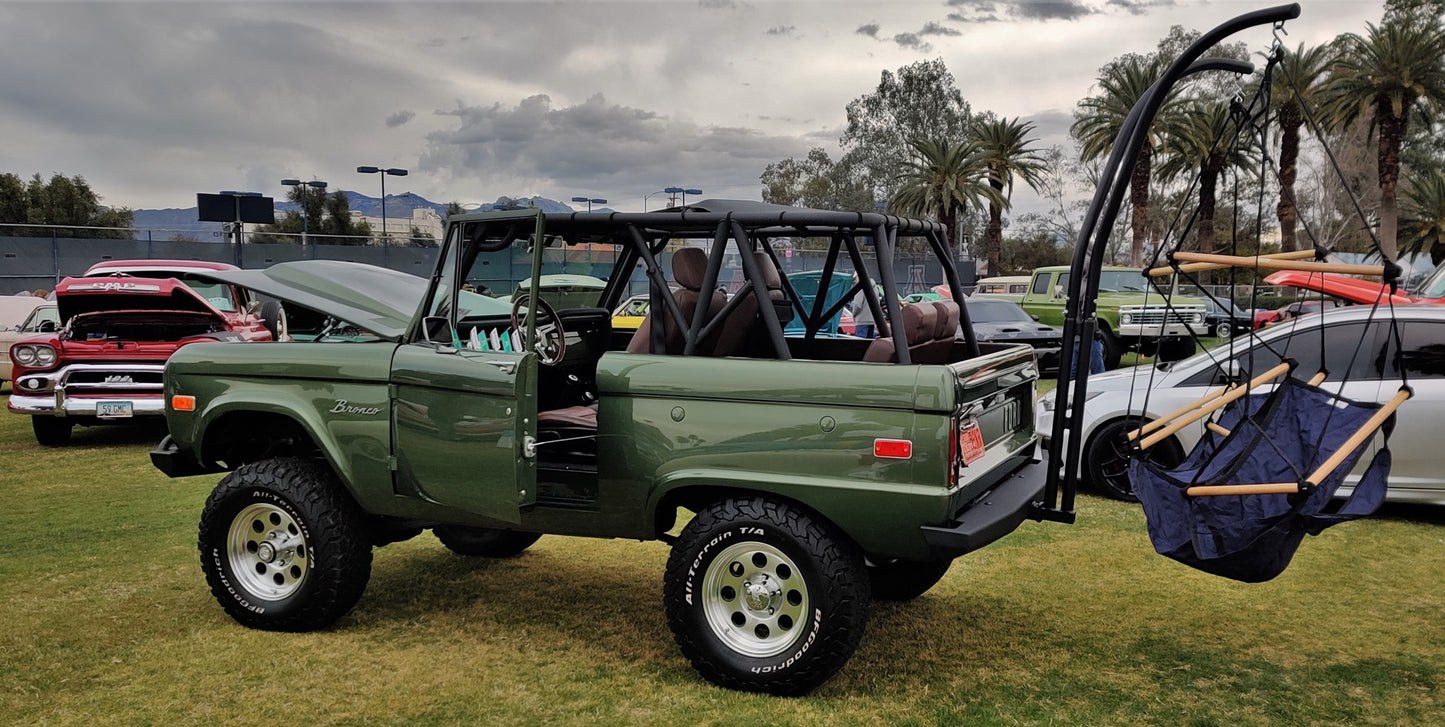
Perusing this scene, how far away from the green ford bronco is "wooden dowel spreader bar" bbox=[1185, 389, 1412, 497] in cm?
74

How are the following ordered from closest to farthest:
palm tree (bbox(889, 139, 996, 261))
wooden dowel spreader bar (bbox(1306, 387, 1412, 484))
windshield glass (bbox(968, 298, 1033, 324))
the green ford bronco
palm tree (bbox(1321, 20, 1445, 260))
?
wooden dowel spreader bar (bbox(1306, 387, 1412, 484)) → the green ford bronco → windshield glass (bbox(968, 298, 1033, 324)) → palm tree (bbox(1321, 20, 1445, 260)) → palm tree (bbox(889, 139, 996, 261))

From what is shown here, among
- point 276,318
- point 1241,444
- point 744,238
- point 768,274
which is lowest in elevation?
point 1241,444

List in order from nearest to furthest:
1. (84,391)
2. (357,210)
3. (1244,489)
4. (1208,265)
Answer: (1244,489) → (1208,265) → (84,391) → (357,210)

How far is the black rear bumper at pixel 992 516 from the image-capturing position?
386cm

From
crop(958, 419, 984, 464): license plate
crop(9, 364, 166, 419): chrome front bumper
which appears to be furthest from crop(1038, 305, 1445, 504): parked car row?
crop(9, 364, 166, 419): chrome front bumper

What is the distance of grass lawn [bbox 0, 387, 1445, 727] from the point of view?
4.09 metres

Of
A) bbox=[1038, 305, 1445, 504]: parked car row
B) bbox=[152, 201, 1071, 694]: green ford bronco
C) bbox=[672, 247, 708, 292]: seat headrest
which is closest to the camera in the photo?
bbox=[152, 201, 1071, 694]: green ford bronco

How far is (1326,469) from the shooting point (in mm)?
3746

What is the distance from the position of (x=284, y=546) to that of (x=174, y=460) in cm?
86

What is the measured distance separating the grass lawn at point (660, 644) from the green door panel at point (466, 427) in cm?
79

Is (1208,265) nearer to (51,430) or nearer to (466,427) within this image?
(466,427)

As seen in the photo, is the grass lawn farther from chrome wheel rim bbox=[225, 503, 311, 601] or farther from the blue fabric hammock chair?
the blue fabric hammock chair

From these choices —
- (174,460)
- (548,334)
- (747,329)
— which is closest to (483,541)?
(548,334)

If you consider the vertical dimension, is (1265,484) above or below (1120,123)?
below
